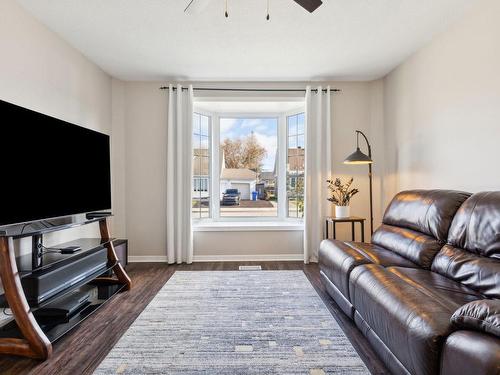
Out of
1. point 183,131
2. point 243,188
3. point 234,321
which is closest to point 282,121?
point 243,188

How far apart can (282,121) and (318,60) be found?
4.79 feet

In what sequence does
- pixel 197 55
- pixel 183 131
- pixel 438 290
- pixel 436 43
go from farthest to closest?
pixel 183 131 → pixel 197 55 → pixel 436 43 → pixel 438 290

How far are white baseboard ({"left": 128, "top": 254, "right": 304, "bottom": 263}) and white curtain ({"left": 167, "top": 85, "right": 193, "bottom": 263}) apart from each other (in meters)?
0.22

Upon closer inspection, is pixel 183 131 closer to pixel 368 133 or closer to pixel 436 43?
pixel 368 133

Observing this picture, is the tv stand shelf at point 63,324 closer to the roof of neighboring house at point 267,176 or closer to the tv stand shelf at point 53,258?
the tv stand shelf at point 53,258

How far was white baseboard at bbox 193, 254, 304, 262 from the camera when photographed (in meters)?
4.39

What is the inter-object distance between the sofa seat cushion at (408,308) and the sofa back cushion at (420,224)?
0.24m

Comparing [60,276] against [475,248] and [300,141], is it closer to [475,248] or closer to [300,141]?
[475,248]

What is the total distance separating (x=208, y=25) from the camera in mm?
2861

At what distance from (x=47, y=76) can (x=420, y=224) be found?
145 inches

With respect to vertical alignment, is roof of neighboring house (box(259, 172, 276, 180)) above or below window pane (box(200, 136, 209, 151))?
below

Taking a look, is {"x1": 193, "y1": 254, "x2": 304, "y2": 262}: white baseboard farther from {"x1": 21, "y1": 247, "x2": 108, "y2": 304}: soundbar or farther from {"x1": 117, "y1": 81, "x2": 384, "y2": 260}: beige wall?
{"x1": 21, "y1": 247, "x2": 108, "y2": 304}: soundbar

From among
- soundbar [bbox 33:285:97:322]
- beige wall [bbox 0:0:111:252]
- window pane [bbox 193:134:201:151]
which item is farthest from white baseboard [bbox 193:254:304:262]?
soundbar [bbox 33:285:97:322]

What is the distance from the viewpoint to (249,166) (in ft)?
16.6
